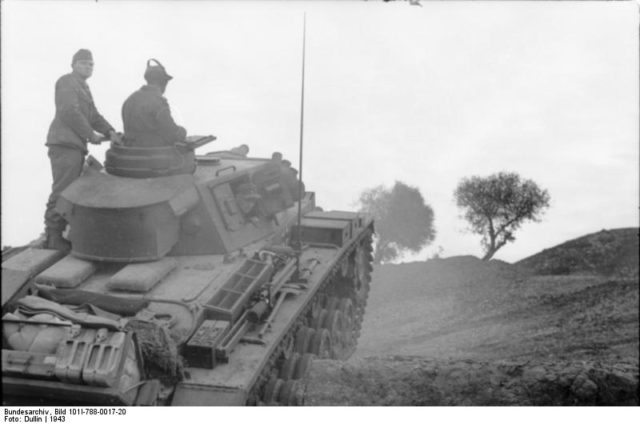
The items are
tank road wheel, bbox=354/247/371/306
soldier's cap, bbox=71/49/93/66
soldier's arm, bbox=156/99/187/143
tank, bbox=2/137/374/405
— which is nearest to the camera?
tank, bbox=2/137/374/405

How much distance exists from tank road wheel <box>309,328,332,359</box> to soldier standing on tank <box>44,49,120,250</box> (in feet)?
9.56

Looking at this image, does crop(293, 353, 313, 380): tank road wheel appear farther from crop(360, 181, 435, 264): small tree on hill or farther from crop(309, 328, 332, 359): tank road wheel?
crop(360, 181, 435, 264): small tree on hill

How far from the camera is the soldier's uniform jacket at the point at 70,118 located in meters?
8.09

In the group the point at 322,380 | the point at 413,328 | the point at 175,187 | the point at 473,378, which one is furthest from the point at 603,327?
the point at 175,187

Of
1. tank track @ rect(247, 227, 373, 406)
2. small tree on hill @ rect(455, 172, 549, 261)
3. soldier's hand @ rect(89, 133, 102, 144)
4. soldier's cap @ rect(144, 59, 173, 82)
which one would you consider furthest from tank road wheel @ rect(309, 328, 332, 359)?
small tree on hill @ rect(455, 172, 549, 261)

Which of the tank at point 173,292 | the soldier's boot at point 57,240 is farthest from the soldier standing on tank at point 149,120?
the soldier's boot at point 57,240

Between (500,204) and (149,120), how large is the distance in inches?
888

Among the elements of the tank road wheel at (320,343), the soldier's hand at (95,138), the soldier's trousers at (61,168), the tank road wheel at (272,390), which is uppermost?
the soldier's hand at (95,138)

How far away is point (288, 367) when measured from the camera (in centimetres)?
744

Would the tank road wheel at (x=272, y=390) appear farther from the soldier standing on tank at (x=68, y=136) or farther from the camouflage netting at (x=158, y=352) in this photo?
the soldier standing on tank at (x=68, y=136)

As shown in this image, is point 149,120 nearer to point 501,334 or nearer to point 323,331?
point 323,331

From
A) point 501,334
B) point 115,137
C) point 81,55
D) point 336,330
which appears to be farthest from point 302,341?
point 501,334

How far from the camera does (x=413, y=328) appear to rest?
1653 centimetres

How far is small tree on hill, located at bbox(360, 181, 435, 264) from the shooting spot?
30859mm
